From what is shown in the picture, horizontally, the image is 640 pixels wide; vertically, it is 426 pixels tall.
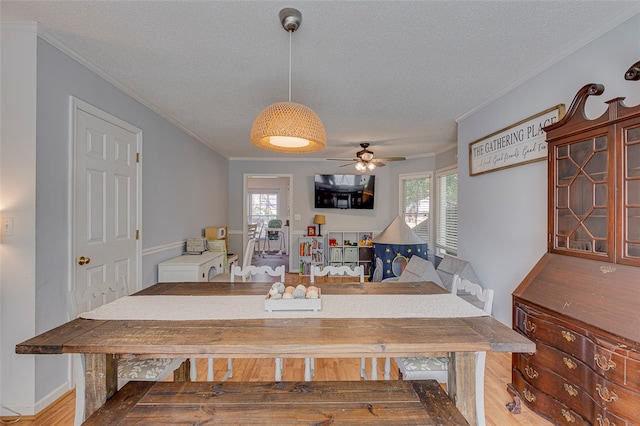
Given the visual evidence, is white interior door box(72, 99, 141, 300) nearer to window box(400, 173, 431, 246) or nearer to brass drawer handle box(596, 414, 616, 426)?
brass drawer handle box(596, 414, 616, 426)

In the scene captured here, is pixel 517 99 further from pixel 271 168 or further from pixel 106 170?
pixel 271 168

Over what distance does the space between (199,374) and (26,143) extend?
6.89ft

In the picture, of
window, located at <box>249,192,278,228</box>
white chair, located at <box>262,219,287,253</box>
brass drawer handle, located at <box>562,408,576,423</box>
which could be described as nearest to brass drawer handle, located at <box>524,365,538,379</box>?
brass drawer handle, located at <box>562,408,576,423</box>

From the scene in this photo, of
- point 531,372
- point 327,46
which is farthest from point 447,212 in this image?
point 327,46

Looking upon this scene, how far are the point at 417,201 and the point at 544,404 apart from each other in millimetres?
4359

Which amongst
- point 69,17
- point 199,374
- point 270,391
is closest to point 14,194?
point 69,17

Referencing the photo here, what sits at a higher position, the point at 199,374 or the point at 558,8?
the point at 558,8

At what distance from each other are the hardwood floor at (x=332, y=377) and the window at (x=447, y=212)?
2.44 meters

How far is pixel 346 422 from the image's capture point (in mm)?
1120

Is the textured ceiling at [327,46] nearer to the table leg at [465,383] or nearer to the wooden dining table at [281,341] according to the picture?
the wooden dining table at [281,341]

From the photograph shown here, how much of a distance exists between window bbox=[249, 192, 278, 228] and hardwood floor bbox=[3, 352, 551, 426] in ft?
23.2

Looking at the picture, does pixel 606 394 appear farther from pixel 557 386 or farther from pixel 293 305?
pixel 293 305

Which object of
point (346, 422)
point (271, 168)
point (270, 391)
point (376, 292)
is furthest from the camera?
point (271, 168)

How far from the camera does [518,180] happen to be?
254 centimetres
